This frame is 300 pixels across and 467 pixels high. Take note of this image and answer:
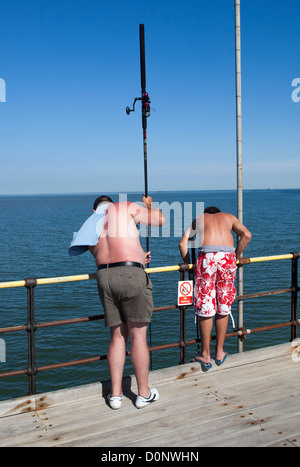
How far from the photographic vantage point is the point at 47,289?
62.9 ft

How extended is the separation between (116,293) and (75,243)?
0.50m

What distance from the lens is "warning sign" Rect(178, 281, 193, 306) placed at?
162 inches

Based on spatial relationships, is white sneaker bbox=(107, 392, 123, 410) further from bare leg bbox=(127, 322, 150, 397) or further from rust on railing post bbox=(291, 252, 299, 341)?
rust on railing post bbox=(291, 252, 299, 341)

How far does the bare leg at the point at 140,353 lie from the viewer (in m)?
3.33

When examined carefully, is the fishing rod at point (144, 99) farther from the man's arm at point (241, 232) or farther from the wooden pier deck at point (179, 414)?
the wooden pier deck at point (179, 414)

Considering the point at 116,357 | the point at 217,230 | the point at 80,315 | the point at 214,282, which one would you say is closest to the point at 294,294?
the point at 214,282

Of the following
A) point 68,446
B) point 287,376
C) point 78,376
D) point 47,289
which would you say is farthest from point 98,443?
point 47,289

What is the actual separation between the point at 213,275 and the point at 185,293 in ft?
1.23

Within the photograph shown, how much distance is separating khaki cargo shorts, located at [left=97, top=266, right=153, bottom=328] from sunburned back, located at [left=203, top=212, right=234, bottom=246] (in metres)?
0.88

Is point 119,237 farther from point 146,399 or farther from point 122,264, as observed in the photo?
point 146,399

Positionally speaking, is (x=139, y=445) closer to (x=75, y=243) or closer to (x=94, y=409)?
(x=94, y=409)

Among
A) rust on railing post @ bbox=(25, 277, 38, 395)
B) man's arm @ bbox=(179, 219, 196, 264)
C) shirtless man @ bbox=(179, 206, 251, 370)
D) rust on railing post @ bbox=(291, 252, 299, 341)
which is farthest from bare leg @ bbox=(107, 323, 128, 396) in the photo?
rust on railing post @ bbox=(291, 252, 299, 341)

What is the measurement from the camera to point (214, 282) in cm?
395

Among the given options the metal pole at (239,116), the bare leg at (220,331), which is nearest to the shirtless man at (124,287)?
the bare leg at (220,331)
